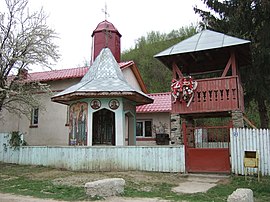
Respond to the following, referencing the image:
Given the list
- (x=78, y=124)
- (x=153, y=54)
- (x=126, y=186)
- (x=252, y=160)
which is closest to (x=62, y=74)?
(x=78, y=124)

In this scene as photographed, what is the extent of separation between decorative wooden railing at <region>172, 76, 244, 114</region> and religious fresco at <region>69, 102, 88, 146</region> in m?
4.45

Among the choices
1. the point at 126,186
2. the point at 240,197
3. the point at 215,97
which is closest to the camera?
the point at 240,197

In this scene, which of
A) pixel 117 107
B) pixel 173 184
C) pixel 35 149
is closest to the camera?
pixel 173 184

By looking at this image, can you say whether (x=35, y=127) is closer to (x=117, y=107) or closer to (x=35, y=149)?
(x=35, y=149)

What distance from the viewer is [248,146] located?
438 inches

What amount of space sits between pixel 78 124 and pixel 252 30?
11.3m

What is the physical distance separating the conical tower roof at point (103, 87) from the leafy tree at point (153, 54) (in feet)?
63.8

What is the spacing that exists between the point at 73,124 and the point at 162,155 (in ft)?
16.4

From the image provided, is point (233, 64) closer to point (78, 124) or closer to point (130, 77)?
point (78, 124)

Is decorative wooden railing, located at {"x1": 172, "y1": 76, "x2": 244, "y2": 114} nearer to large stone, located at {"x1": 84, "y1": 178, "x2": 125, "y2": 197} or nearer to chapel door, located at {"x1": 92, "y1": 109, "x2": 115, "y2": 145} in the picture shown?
chapel door, located at {"x1": 92, "y1": 109, "x2": 115, "y2": 145}

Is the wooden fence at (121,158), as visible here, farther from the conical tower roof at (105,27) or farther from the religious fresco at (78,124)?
the conical tower roof at (105,27)

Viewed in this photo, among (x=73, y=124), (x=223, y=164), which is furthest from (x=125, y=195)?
(x=73, y=124)

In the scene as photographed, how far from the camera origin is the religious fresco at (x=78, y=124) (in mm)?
14141

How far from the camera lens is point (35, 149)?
14930 millimetres
